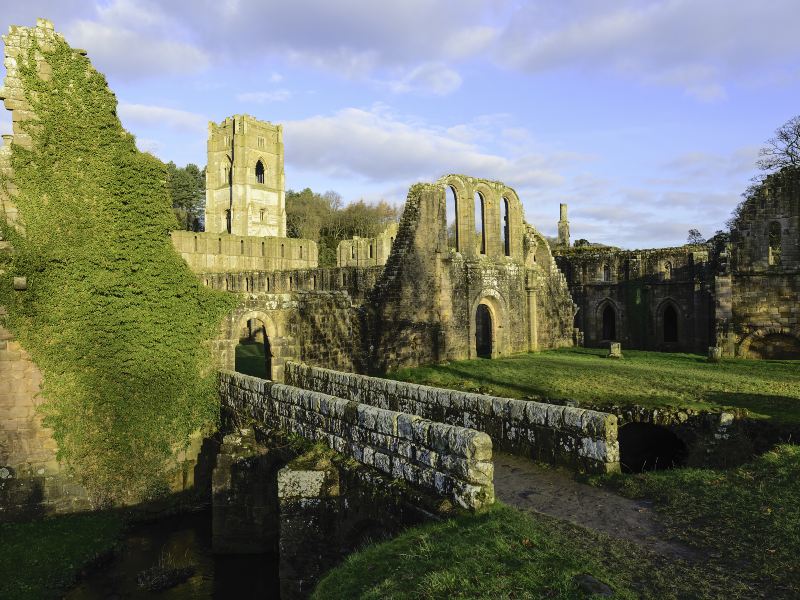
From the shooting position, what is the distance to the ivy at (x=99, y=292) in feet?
36.6

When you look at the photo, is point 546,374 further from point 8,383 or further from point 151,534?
point 8,383

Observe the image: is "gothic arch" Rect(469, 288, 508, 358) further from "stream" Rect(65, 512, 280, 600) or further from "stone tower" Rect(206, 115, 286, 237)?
"stone tower" Rect(206, 115, 286, 237)

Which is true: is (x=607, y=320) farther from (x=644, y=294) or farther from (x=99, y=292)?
(x=99, y=292)

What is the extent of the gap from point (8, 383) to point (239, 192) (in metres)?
51.5

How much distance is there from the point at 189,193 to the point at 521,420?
233 feet

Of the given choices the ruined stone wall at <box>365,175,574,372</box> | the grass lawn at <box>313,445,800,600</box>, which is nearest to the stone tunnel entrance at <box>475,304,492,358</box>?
the ruined stone wall at <box>365,175,574,372</box>

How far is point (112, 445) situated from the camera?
38.2 feet

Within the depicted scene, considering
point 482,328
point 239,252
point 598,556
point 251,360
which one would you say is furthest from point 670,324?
point 598,556

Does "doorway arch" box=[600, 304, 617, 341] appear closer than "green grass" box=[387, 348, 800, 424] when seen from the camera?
No

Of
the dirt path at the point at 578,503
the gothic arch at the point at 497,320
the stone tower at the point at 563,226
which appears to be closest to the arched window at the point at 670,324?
the gothic arch at the point at 497,320

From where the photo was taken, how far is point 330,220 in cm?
7225

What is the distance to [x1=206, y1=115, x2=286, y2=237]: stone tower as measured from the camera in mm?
59906

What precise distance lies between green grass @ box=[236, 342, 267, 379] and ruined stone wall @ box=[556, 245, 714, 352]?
64.8 ft

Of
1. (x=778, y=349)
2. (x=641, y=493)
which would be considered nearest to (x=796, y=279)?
(x=778, y=349)
